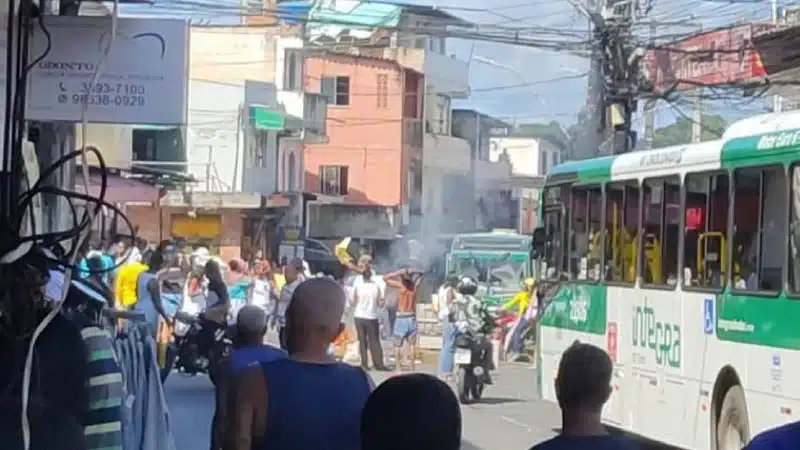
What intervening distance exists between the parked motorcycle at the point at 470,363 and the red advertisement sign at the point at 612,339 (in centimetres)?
476

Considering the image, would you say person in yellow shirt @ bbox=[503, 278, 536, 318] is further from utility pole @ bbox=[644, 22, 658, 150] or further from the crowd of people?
the crowd of people

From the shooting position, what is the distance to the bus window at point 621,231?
17.0 metres

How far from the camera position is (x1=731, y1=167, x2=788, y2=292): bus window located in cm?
1342

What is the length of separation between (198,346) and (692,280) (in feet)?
26.6

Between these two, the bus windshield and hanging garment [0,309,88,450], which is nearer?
hanging garment [0,309,88,450]

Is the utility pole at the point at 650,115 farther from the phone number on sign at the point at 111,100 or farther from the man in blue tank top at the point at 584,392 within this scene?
the man in blue tank top at the point at 584,392

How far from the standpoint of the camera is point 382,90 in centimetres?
6769

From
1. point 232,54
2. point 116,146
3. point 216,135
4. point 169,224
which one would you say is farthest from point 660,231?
point 232,54

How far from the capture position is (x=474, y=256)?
45.8 m

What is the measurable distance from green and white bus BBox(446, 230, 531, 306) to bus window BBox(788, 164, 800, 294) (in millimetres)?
27264

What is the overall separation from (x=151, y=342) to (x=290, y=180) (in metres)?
57.4

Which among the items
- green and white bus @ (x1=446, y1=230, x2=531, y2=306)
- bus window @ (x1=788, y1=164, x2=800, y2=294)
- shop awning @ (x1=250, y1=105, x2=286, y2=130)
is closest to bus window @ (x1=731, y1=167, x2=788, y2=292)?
bus window @ (x1=788, y1=164, x2=800, y2=294)

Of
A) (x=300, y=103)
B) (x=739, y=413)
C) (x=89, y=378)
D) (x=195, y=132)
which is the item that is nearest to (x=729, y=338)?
(x=739, y=413)

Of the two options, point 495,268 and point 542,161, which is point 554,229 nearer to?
point 495,268
